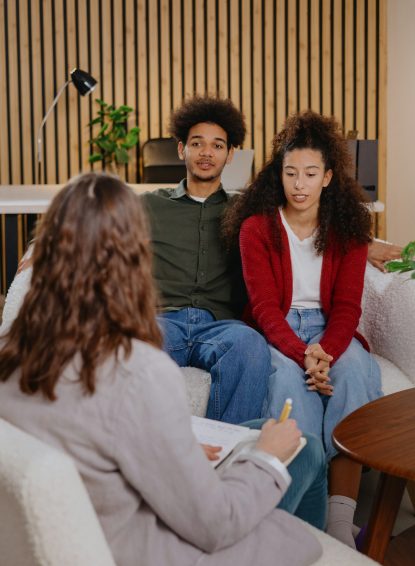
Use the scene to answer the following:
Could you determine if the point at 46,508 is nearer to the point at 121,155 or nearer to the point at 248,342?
the point at 248,342

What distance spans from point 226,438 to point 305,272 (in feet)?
4.54

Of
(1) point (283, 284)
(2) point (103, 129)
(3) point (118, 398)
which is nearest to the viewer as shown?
(3) point (118, 398)

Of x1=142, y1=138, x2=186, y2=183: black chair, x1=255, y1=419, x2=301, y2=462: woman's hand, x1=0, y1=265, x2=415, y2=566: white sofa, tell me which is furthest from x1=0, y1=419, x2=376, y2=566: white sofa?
x1=142, y1=138, x2=186, y2=183: black chair

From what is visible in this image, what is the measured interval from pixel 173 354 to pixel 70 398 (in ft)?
5.04

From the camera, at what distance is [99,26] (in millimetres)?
7109

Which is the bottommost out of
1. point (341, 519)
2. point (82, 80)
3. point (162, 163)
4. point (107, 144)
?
point (341, 519)

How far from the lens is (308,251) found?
112 inches

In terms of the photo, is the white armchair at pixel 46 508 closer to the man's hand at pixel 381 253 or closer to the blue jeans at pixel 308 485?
the blue jeans at pixel 308 485

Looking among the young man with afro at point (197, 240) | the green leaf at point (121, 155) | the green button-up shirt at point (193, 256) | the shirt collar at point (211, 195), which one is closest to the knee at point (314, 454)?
the young man with afro at point (197, 240)

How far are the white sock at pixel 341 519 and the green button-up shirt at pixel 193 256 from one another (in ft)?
3.17

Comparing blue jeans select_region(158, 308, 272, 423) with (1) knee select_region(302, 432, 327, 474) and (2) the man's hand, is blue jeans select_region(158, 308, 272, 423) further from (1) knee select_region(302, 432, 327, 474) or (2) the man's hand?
(1) knee select_region(302, 432, 327, 474)

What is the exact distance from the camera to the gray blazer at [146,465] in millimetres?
1119

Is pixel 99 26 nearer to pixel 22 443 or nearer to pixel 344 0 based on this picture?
pixel 344 0

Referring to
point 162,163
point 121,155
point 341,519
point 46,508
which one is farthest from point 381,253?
point 121,155
